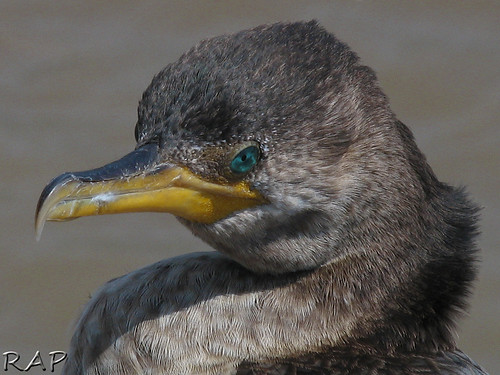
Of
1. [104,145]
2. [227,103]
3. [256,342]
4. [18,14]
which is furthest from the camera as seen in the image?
[18,14]

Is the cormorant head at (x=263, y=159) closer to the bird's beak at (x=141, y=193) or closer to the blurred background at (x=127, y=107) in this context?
the bird's beak at (x=141, y=193)

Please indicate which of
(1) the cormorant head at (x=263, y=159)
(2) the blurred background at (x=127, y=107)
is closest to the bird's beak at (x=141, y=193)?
(1) the cormorant head at (x=263, y=159)

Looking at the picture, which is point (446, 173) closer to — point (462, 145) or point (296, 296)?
point (462, 145)

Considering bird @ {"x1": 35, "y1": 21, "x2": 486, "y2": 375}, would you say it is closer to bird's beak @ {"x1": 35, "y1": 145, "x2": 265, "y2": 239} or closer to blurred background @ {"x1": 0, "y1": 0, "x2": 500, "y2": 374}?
bird's beak @ {"x1": 35, "y1": 145, "x2": 265, "y2": 239}

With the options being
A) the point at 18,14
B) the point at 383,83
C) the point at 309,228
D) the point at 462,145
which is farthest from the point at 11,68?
the point at 309,228

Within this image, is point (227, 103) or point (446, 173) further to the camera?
point (446, 173)

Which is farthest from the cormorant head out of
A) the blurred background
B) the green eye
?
the blurred background
